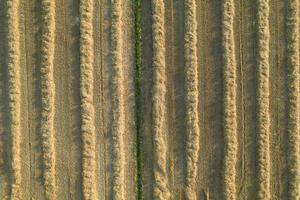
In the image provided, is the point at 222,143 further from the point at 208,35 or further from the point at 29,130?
the point at 29,130

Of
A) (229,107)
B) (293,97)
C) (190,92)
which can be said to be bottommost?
(229,107)

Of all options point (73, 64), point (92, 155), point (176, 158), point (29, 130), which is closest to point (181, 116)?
point (176, 158)

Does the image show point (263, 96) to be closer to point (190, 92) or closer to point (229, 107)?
point (229, 107)

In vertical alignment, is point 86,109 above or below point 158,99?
below

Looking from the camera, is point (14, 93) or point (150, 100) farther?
point (150, 100)

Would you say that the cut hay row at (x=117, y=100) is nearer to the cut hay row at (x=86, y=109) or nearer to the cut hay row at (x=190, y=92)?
the cut hay row at (x=86, y=109)

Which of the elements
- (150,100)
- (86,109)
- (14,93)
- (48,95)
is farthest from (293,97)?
(14,93)
